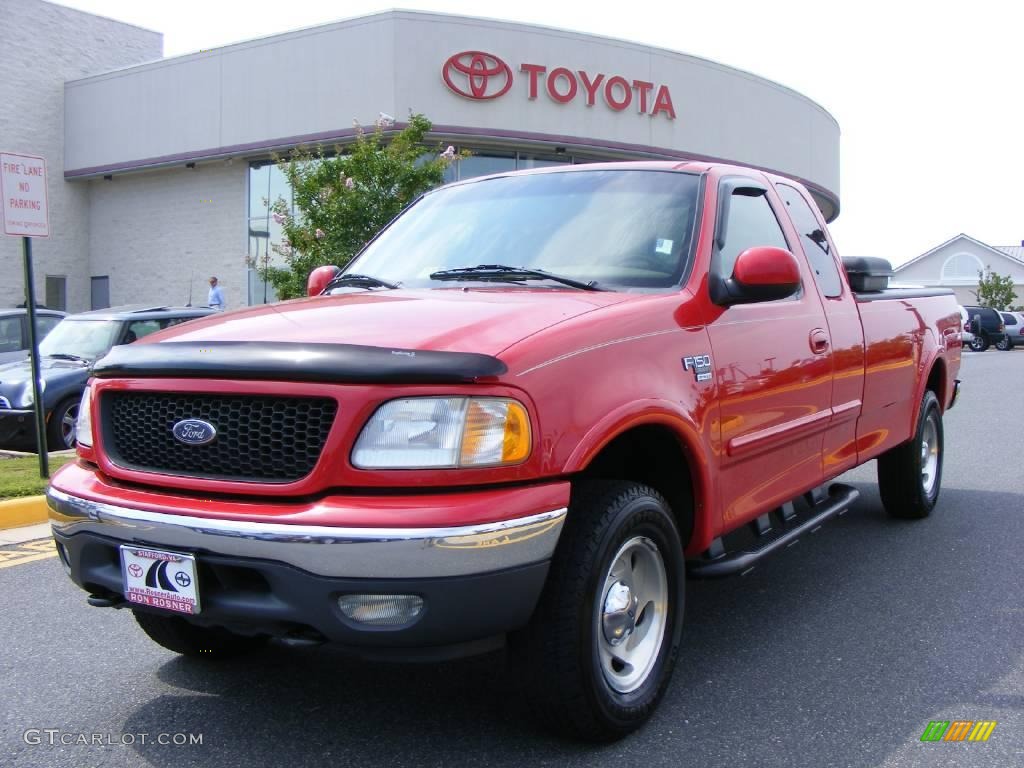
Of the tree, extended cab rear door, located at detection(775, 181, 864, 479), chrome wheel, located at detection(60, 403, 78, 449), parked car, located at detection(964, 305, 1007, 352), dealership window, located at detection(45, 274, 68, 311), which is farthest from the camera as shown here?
the tree

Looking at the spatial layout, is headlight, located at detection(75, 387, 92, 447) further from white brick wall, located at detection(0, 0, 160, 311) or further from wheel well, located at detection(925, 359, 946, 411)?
white brick wall, located at detection(0, 0, 160, 311)

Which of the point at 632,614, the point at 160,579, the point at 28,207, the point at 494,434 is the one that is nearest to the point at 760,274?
the point at 632,614

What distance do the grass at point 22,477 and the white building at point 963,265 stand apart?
69.6m

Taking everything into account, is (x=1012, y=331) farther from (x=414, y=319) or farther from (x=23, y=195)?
(x=414, y=319)

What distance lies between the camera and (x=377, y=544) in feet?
8.29

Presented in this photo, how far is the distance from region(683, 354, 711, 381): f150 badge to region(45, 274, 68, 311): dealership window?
90.9 feet

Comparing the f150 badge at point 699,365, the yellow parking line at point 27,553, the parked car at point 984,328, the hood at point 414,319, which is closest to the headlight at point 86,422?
the hood at point 414,319

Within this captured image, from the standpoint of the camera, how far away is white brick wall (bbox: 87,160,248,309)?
25281 mm

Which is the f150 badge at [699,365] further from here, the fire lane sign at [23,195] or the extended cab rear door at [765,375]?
the fire lane sign at [23,195]

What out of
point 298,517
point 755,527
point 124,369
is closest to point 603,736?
point 298,517

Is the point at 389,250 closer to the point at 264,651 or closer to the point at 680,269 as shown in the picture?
the point at 680,269

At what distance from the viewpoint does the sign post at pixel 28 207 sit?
7.62 metres

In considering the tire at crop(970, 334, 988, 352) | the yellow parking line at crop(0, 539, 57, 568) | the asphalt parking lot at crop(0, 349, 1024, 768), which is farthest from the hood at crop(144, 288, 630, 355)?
the tire at crop(970, 334, 988, 352)

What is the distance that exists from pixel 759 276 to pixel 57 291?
27.9 metres
